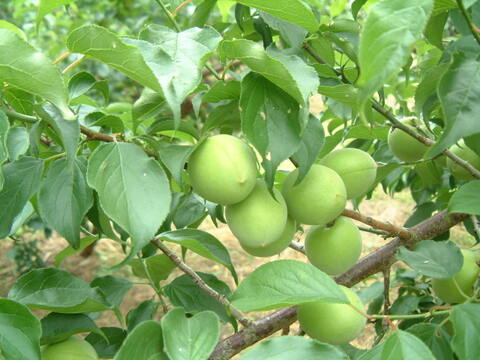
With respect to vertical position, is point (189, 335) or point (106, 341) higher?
point (189, 335)

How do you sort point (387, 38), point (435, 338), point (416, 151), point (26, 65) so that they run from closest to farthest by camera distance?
point (387, 38)
point (26, 65)
point (435, 338)
point (416, 151)

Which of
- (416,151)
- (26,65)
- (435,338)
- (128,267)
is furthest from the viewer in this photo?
(128,267)

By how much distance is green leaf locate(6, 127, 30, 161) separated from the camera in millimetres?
695

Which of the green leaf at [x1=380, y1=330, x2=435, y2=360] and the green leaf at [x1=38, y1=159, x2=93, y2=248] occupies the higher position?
the green leaf at [x1=38, y1=159, x2=93, y2=248]

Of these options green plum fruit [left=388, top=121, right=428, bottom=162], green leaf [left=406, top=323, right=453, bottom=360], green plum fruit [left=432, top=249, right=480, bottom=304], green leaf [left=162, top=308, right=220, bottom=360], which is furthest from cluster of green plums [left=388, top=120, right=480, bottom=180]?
green leaf [left=162, top=308, right=220, bottom=360]

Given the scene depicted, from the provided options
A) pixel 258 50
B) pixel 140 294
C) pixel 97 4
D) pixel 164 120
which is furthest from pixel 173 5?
pixel 97 4

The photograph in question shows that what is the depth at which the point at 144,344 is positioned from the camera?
2.35 feet

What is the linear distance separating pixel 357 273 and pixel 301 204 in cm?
23

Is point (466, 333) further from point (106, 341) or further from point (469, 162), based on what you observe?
point (106, 341)

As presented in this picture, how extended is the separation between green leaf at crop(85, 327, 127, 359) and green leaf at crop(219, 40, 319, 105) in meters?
0.57

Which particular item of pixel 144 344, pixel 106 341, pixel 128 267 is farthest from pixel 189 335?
pixel 128 267

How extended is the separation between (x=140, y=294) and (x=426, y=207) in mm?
2233

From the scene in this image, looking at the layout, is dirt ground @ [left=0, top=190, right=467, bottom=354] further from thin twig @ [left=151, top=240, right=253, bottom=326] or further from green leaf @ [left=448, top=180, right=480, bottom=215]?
green leaf @ [left=448, top=180, right=480, bottom=215]

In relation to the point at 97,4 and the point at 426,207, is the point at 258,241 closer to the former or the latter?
the point at 426,207
